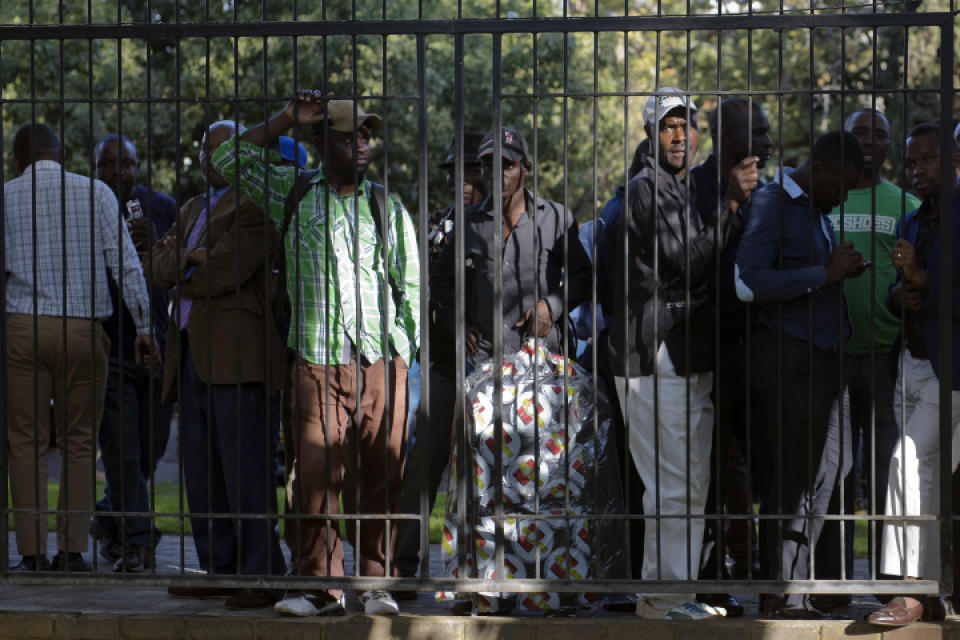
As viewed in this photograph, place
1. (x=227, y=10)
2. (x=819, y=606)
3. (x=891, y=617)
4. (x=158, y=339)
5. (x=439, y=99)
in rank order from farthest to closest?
(x=439, y=99), (x=227, y=10), (x=158, y=339), (x=819, y=606), (x=891, y=617)

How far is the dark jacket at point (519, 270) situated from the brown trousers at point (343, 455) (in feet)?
1.58

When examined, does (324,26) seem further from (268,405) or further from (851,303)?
(851,303)

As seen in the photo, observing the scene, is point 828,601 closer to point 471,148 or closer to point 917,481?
point 917,481

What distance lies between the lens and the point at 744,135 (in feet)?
19.9

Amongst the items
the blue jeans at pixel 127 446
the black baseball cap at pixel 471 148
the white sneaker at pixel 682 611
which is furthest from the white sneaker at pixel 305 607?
the black baseball cap at pixel 471 148

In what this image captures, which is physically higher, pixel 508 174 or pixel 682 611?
pixel 508 174

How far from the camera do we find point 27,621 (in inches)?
220

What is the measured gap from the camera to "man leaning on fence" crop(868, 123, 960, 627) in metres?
5.49

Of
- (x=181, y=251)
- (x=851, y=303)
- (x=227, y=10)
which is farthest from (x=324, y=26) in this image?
(x=227, y=10)

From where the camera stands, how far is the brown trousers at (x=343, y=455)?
5.66 metres

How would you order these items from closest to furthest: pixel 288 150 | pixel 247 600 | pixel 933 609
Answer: pixel 933 609 → pixel 247 600 → pixel 288 150

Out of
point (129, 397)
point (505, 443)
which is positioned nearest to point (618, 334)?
point (505, 443)

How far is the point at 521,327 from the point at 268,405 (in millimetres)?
1180

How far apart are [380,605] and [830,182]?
104 inches
